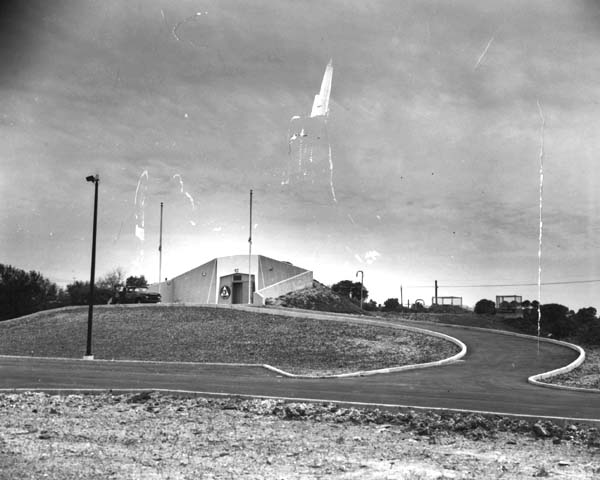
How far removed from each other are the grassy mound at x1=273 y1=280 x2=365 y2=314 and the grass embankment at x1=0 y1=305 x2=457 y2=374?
7.78 meters

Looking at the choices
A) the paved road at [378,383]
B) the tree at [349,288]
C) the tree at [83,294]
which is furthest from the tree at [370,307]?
the paved road at [378,383]

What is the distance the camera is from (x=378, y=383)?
51.8ft

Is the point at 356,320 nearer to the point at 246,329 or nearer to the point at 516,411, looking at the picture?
the point at 246,329

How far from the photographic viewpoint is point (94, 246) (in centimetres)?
2830

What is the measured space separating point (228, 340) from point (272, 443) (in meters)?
21.3

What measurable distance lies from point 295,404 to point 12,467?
5.74m

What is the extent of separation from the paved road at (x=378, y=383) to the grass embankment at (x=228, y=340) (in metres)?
2.92

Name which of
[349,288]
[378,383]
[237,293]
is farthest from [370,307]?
[378,383]

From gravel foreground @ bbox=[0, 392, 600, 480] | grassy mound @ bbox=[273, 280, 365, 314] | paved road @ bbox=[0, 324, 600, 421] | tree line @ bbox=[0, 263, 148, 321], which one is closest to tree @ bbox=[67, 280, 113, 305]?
tree line @ bbox=[0, 263, 148, 321]

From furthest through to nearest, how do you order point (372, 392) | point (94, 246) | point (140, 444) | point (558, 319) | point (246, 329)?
point (558, 319) < point (246, 329) < point (94, 246) < point (372, 392) < point (140, 444)

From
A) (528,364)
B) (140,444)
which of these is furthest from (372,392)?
(528,364)

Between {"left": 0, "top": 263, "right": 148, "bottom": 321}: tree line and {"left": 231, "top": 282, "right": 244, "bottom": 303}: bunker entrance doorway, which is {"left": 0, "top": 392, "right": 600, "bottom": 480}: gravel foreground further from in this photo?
{"left": 0, "top": 263, "right": 148, "bottom": 321}: tree line

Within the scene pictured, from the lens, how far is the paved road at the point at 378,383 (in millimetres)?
11891

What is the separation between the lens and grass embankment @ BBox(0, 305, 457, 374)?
943 inches
